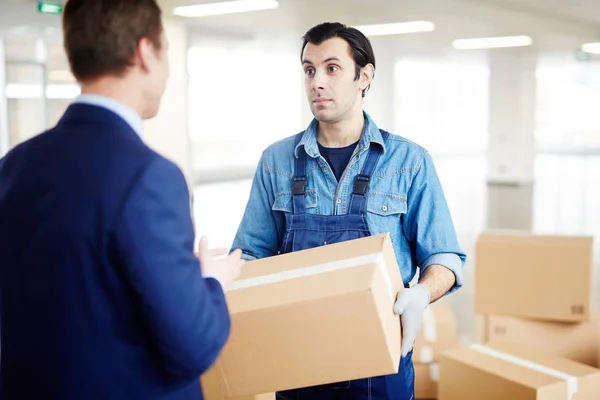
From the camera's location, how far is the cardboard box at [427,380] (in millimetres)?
3699

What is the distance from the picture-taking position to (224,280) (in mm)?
1145

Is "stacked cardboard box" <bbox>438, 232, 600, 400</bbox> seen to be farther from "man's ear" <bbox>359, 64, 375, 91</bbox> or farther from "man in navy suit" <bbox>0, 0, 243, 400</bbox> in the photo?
"man in navy suit" <bbox>0, 0, 243, 400</bbox>

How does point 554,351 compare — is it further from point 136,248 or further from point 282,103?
point 282,103

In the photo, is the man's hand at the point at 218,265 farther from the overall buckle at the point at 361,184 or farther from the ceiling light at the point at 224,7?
the ceiling light at the point at 224,7

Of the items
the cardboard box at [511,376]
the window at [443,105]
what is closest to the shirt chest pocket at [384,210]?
the cardboard box at [511,376]

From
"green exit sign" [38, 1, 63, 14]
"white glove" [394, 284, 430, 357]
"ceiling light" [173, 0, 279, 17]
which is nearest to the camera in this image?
"white glove" [394, 284, 430, 357]

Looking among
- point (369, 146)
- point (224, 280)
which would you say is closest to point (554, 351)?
point (369, 146)

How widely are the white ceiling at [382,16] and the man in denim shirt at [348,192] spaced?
8.25 ft

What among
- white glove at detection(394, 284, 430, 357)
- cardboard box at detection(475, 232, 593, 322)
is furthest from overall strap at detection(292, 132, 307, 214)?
cardboard box at detection(475, 232, 593, 322)

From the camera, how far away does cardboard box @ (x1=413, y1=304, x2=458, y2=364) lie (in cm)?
372

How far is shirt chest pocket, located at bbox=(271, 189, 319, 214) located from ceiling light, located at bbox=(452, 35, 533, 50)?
555 centimetres

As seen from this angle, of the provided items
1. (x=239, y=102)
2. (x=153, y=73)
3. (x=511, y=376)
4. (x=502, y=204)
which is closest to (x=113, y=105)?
(x=153, y=73)

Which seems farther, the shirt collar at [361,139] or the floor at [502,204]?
the floor at [502,204]

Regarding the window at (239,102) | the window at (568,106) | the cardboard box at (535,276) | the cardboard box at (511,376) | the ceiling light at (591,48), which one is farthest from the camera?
the window at (568,106)
